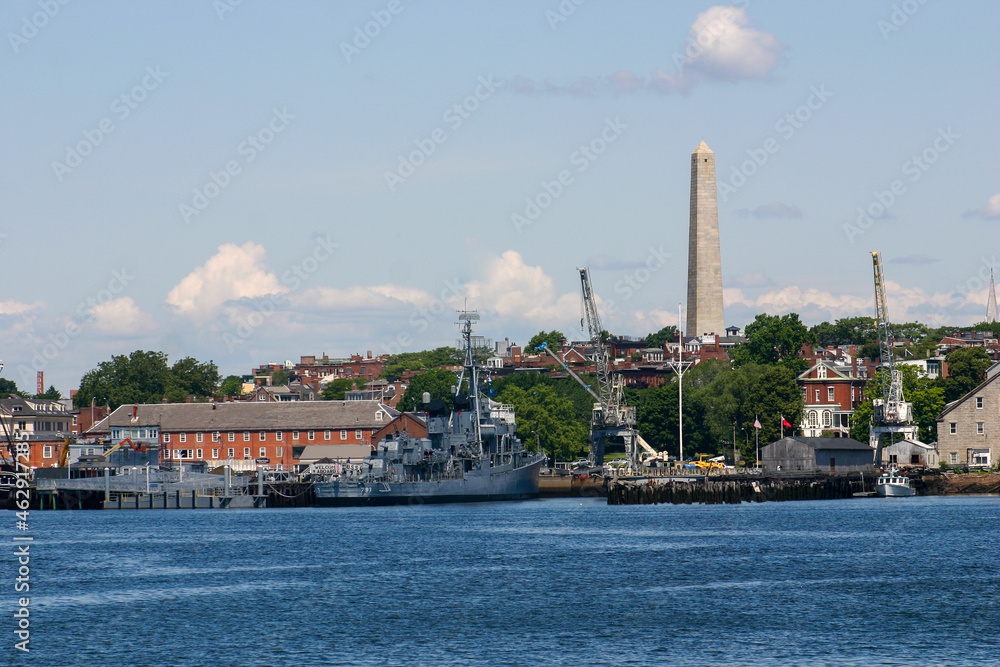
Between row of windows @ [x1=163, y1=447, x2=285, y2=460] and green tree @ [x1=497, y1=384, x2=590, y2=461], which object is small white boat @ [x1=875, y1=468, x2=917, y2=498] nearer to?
green tree @ [x1=497, y1=384, x2=590, y2=461]

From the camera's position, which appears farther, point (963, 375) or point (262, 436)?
point (262, 436)

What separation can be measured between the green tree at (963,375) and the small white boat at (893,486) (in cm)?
2903

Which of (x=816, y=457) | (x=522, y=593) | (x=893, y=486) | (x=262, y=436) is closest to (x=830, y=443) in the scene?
(x=816, y=457)

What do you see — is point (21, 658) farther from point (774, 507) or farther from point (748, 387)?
point (748, 387)

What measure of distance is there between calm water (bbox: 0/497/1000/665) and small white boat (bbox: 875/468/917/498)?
83.7 ft

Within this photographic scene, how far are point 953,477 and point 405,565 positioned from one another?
Result: 66033 mm

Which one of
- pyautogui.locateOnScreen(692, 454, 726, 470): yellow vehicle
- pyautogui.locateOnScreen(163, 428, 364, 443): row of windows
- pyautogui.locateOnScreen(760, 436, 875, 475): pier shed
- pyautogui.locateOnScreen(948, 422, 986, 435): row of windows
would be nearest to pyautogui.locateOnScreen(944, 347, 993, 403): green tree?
pyautogui.locateOnScreen(948, 422, 986, 435): row of windows

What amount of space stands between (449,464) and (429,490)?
254cm

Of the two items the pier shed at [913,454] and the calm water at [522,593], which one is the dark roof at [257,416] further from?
the calm water at [522,593]

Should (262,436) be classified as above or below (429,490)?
above

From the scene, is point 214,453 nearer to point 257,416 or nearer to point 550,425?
point 257,416

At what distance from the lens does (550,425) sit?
143m

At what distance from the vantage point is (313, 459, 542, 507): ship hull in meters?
105

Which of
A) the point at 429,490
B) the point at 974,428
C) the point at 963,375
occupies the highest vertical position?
the point at 963,375
